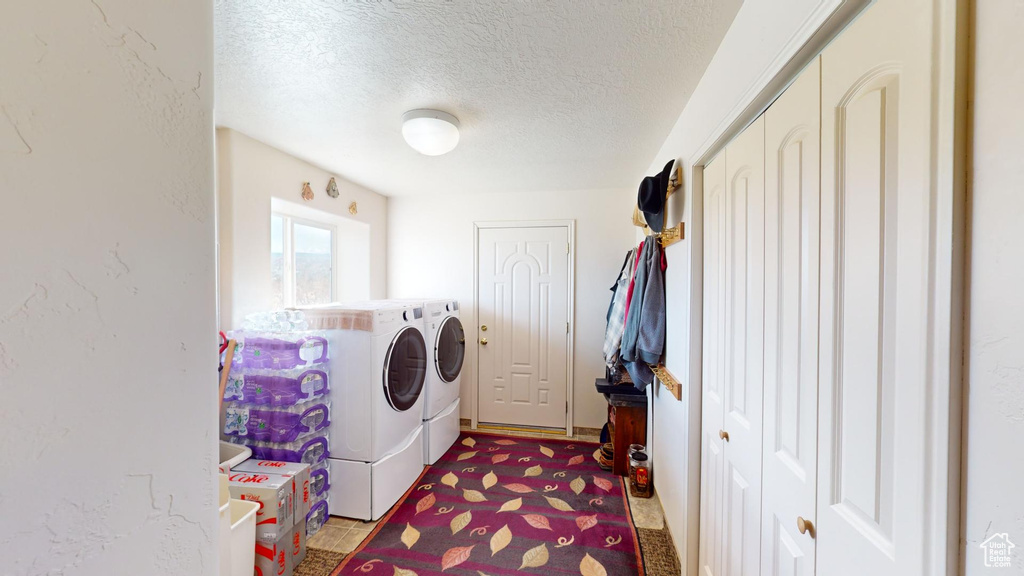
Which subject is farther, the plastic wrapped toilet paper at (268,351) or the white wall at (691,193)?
the plastic wrapped toilet paper at (268,351)

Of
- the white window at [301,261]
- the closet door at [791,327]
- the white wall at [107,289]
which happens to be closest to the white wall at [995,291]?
the closet door at [791,327]

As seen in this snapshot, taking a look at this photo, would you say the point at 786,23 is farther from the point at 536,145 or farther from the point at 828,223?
the point at 536,145

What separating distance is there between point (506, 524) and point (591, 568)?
0.51 meters

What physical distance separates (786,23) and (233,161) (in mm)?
2468

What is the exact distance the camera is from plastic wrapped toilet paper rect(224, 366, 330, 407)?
186 cm

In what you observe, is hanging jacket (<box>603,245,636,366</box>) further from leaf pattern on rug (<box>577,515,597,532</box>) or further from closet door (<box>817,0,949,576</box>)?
closet door (<box>817,0,949,576</box>)

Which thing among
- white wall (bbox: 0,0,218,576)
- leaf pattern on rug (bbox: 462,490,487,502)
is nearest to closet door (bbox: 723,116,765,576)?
white wall (bbox: 0,0,218,576)

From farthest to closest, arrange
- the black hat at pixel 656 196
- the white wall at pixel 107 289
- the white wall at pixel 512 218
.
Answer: the white wall at pixel 512 218 → the black hat at pixel 656 196 → the white wall at pixel 107 289

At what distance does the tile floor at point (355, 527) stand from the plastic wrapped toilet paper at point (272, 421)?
55 centimetres

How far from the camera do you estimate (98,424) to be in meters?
0.38

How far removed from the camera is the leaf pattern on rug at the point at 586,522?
6.39ft

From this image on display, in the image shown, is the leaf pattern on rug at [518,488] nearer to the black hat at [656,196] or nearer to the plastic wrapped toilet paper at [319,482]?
the plastic wrapped toilet paper at [319,482]

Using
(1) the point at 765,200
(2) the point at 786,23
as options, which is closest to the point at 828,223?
(1) the point at 765,200

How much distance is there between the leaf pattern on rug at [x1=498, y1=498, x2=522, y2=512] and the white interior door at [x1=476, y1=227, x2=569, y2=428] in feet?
3.57
